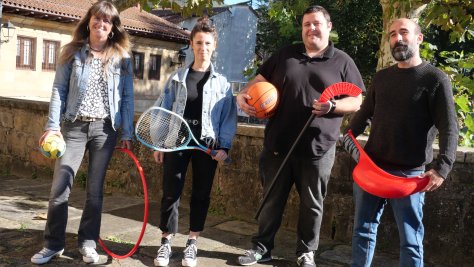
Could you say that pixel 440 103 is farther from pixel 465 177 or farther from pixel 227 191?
pixel 227 191

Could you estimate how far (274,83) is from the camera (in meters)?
3.94

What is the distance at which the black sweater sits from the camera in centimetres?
Result: 297

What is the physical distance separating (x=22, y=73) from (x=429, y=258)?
18.0m

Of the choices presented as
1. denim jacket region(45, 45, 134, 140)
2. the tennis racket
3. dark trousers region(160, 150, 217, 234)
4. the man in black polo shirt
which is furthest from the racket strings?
the man in black polo shirt

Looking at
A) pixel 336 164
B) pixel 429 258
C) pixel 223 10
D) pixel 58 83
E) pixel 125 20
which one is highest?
pixel 223 10

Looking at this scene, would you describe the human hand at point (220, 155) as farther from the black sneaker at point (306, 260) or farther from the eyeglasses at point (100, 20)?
the eyeglasses at point (100, 20)

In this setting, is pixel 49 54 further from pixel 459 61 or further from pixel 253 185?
pixel 459 61

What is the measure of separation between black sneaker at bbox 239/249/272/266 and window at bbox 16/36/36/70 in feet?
56.9

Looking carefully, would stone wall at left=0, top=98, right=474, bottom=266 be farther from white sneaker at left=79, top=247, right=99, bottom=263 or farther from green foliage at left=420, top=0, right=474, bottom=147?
white sneaker at left=79, top=247, right=99, bottom=263

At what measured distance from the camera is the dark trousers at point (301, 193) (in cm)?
387

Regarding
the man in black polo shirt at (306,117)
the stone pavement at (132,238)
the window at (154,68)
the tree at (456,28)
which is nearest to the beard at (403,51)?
the man in black polo shirt at (306,117)

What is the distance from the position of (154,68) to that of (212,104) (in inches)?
856

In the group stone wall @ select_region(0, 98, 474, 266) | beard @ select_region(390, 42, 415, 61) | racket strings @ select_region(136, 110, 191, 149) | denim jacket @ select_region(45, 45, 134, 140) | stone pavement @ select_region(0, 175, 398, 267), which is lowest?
stone pavement @ select_region(0, 175, 398, 267)

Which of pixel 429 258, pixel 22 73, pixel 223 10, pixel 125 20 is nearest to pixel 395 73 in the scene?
pixel 429 258
